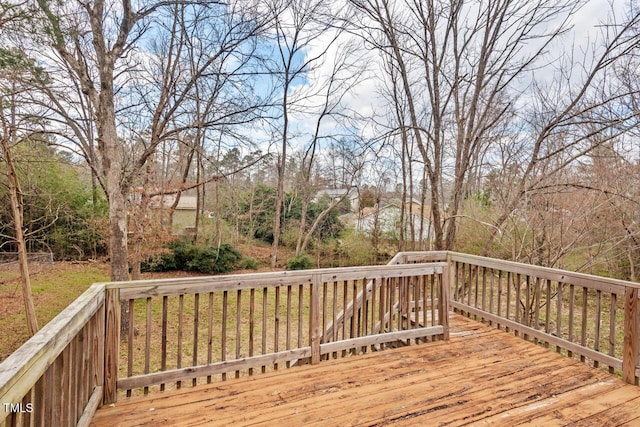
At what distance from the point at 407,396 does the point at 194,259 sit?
1025 centimetres

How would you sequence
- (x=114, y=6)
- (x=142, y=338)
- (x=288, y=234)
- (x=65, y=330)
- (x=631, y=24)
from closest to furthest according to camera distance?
1. (x=65, y=330)
2. (x=631, y=24)
3. (x=114, y=6)
4. (x=142, y=338)
5. (x=288, y=234)

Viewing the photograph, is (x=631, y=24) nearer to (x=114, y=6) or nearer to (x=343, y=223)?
(x=114, y=6)

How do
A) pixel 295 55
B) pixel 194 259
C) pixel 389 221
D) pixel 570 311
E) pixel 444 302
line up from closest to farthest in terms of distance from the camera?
pixel 570 311, pixel 444 302, pixel 194 259, pixel 295 55, pixel 389 221

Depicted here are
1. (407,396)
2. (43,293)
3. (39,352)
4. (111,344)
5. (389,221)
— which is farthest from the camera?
(389,221)

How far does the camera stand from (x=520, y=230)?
253 inches

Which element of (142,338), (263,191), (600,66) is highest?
(600,66)

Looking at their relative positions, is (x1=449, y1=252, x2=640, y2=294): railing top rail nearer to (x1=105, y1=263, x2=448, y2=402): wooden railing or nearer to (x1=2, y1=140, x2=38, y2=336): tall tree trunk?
(x1=105, y1=263, x2=448, y2=402): wooden railing

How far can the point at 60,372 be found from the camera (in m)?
1.56

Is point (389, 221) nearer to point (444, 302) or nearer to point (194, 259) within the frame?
point (194, 259)

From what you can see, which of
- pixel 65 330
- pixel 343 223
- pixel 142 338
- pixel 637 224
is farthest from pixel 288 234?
pixel 65 330

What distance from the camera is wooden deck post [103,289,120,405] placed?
2236mm

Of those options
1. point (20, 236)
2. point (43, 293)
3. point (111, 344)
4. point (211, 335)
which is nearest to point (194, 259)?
point (43, 293)

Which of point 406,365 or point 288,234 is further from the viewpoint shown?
point 288,234

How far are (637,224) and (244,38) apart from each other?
8.02 m
